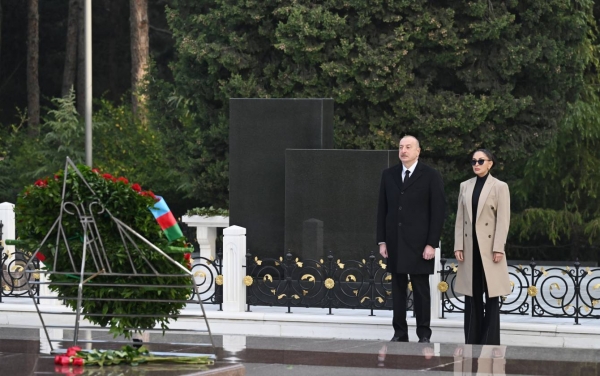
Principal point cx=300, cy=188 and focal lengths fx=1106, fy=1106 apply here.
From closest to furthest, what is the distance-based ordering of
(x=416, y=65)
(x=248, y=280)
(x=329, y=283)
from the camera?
(x=329, y=283) → (x=248, y=280) → (x=416, y=65)

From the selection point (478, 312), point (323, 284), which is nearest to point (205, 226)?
point (323, 284)

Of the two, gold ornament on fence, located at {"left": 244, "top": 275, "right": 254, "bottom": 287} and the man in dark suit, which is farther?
gold ornament on fence, located at {"left": 244, "top": 275, "right": 254, "bottom": 287}

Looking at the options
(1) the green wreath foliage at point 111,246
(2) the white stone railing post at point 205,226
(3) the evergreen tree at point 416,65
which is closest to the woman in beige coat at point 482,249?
(1) the green wreath foliage at point 111,246

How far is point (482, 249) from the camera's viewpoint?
10508mm

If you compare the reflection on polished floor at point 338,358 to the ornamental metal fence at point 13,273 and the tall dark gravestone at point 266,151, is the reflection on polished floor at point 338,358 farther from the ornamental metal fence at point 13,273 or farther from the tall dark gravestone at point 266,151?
the tall dark gravestone at point 266,151

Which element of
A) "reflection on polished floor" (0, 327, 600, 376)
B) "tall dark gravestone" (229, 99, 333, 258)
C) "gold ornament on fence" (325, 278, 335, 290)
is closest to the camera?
"reflection on polished floor" (0, 327, 600, 376)

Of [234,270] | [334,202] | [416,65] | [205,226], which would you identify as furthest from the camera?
[416,65]

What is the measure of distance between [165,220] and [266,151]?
7.50 meters

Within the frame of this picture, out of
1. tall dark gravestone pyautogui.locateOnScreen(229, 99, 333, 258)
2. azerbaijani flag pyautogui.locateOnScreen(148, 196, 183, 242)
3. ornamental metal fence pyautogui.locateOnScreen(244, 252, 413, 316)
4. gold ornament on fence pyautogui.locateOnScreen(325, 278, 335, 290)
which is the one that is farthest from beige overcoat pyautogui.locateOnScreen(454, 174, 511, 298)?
tall dark gravestone pyautogui.locateOnScreen(229, 99, 333, 258)

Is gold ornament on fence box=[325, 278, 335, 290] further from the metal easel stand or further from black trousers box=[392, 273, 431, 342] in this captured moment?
the metal easel stand

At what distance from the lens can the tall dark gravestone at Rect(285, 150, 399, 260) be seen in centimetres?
1431

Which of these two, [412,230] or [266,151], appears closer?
[412,230]

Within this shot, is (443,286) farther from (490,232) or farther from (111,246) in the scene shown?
(111,246)

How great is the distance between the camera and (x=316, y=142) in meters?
15.1
